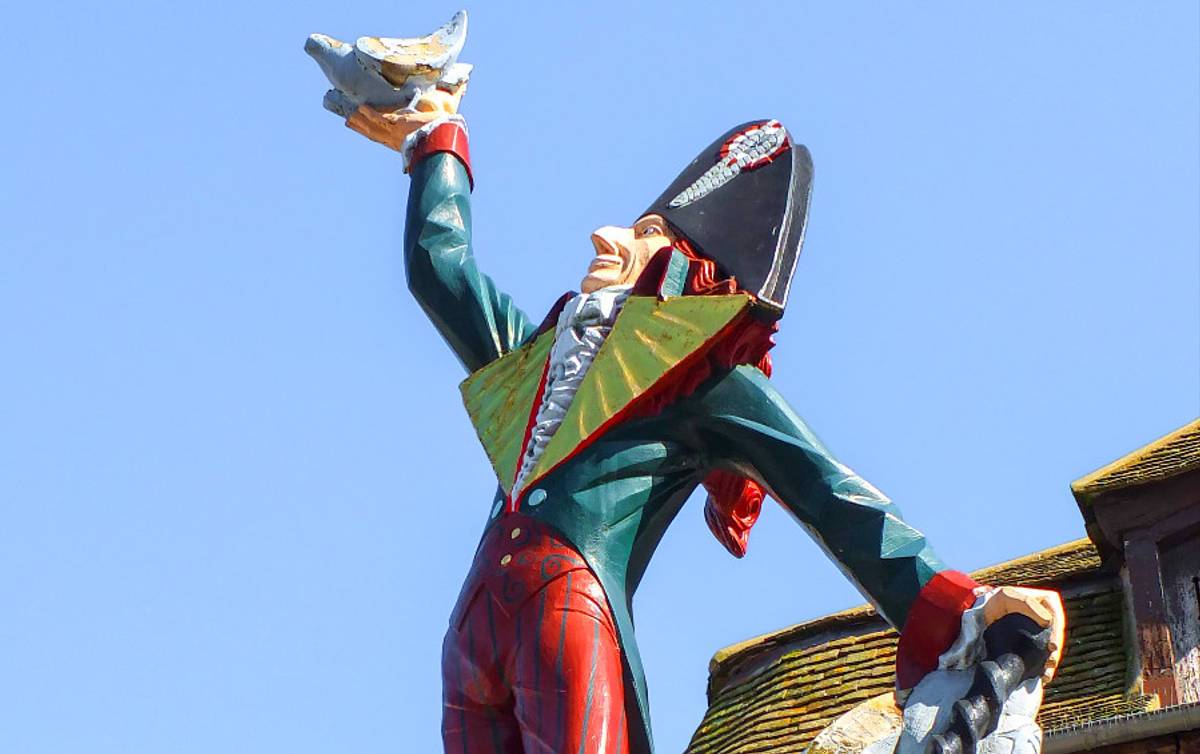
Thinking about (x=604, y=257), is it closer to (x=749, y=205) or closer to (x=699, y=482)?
(x=749, y=205)

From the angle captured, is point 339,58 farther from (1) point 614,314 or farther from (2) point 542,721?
(2) point 542,721

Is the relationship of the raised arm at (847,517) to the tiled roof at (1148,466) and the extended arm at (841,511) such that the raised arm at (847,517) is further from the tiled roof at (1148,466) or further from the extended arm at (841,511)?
the tiled roof at (1148,466)

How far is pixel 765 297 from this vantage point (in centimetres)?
817

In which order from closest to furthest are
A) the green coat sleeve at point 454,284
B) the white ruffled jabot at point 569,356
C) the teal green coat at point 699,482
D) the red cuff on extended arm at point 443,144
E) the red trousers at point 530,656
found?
the red trousers at point 530,656 < the teal green coat at point 699,482 < the white ruffled jabot at point 569,356 < the green coat sleeve at point 454,284 < the red cuff on extended arm at point 443,144

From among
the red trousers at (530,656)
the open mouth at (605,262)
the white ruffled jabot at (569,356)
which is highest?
the open mouth at (605,262)

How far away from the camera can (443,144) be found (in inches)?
356

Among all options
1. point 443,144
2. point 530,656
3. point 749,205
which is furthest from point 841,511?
point 443,144

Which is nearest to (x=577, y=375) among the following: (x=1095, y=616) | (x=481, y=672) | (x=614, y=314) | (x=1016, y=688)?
(x=614, y=314)

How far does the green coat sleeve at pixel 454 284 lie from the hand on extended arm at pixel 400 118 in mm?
170

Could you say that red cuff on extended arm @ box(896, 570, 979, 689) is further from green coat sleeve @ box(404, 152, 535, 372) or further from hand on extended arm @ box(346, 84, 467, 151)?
hand on extended arm @ box(346, 84, 467, 151)

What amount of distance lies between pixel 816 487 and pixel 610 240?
983mm

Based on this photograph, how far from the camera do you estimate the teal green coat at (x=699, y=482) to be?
26.0 ft

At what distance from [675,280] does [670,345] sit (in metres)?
0.23

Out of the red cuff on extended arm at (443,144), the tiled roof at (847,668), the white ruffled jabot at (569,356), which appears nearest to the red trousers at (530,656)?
the white ruffled jabot at (569,356)
